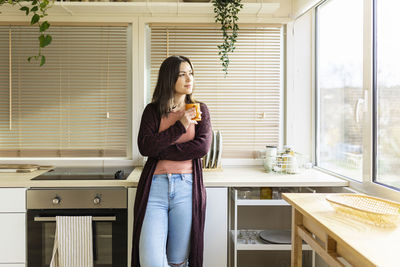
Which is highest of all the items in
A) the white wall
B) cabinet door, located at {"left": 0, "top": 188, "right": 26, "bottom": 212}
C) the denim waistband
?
the white wall

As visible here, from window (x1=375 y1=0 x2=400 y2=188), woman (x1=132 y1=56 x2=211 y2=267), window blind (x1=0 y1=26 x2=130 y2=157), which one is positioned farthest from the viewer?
window blind (x1=0 y1=26 x2=130 y2=157)

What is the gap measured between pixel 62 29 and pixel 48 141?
92 centimetres

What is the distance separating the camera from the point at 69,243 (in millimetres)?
2137

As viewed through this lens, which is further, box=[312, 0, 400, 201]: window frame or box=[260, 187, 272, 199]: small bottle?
box=[260, 187, 272, 199]: small bottle

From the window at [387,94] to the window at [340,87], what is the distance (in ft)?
0.57

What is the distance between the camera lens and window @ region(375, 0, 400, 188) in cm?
177

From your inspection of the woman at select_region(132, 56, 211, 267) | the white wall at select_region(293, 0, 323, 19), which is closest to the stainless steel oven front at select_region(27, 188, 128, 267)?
the woman at select_region(132, 56, 211, 267)

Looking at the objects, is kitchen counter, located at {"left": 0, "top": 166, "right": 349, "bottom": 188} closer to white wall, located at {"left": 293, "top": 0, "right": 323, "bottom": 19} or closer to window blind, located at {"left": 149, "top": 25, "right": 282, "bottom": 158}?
window blind, located at {"left": 149, "top": 25, "right": 282, "bottom": 158}

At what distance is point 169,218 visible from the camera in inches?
75.8

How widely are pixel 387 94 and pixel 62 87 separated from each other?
7.67 feet

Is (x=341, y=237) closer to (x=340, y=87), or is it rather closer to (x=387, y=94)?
(x=387, y=94)

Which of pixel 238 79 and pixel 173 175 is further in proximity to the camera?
pixel 238 79

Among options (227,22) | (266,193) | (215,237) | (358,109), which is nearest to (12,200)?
(215,237)

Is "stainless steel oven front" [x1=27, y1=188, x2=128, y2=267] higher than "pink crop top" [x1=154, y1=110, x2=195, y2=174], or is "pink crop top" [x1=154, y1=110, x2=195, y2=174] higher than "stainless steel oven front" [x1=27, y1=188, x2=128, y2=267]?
"pink crop top" [x1=154, y1=110, x2=195, y2=174]
